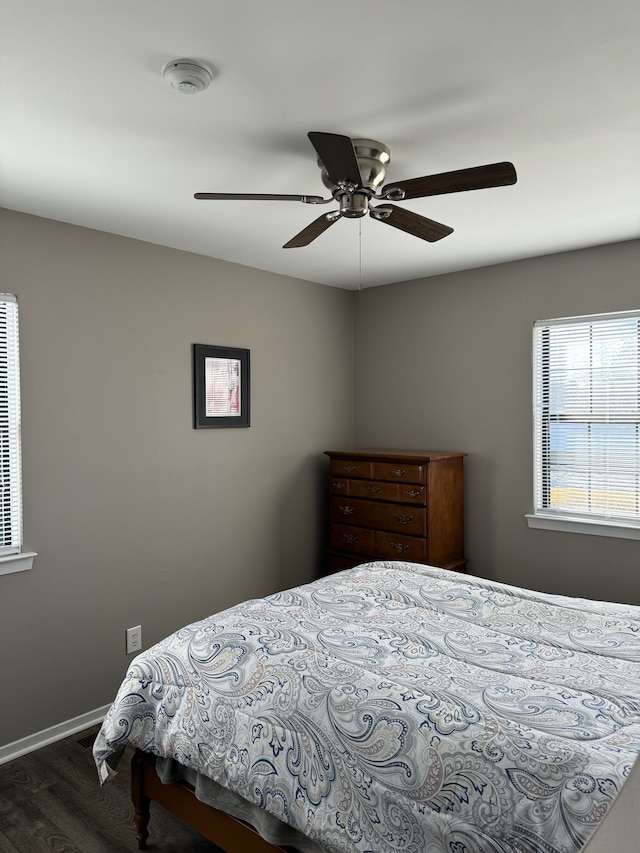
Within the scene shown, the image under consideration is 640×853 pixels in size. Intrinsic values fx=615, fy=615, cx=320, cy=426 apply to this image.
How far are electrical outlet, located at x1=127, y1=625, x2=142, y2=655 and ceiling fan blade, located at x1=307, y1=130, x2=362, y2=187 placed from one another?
2564 millimetres

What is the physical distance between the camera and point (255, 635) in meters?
2.12

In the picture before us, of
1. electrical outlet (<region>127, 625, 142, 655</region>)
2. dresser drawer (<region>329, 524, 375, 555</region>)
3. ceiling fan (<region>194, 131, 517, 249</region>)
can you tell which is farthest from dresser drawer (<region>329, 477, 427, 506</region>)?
ceiling fan (<region>194, 131, 517, 249</region>)

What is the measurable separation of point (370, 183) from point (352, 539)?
7.98 ft

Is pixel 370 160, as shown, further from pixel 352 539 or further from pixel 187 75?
pixel 352 539

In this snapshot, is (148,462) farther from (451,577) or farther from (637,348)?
(637,348)

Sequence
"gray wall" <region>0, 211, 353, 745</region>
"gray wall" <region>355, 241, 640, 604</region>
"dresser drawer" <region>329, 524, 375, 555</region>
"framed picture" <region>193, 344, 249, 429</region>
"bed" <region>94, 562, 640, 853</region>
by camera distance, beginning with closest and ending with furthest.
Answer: "bed" <region>94, 562, 640, 853</region>
"gray wall" <region>0, 211, 353, 745</region>
"gray wall" <region>355, 241, 640, 604</region>
"framed picture" <region>193, 344, 249, 429</region>
"dresser drawer" <region>329, 524, 375, 555</region>

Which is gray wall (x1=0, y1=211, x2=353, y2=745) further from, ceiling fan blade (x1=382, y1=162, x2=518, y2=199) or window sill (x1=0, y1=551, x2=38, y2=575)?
ceiling fan blade (x1=382, y1=162, x2=518, y2=199)

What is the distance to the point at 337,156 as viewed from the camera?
5.97ft

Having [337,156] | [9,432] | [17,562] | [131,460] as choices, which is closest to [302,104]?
[337,156]

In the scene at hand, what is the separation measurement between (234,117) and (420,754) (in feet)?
6.47

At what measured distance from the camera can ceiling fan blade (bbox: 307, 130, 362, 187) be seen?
1.70 metres

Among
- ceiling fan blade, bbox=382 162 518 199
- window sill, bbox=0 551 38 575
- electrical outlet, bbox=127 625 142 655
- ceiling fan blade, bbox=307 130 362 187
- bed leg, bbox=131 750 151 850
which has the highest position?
ceiling fan blade, bbox=307 130 362 187

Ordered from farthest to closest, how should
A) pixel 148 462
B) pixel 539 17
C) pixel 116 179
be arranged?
pixel 148 462 → pixel 116 179 → pixel 539 17

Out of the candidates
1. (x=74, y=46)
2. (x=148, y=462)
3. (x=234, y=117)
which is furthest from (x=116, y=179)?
(x=148, y=462)
